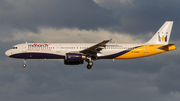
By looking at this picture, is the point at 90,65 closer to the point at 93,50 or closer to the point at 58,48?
the point at 93,50

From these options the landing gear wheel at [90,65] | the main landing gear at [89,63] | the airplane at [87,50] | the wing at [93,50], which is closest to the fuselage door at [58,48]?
the airplane at [87,50]

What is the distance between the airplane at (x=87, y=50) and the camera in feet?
179

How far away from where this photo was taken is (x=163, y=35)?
60500 millimetres

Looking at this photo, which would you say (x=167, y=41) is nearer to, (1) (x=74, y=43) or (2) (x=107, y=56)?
(2) (x=107, y=56)

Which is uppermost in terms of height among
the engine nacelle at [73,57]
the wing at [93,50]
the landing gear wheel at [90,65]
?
the wing at [93,50]

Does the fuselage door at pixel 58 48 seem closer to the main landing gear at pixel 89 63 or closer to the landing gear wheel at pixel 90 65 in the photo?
the main landing gear at pixel 89 63

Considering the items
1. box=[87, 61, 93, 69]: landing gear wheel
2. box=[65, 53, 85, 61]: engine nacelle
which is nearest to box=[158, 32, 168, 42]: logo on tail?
box=[87, 61, 93, 69]: landing gear wheel

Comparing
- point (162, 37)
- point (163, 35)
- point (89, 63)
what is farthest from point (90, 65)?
point (163, 35)

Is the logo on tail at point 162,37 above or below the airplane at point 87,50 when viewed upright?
above

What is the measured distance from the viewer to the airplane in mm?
54625

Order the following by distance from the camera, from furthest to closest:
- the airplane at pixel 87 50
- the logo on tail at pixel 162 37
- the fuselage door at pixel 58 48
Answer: the logo on tail at pixel 162 37 → the fuselage door at pixel 58 48 → the airplane at pixel 87 50

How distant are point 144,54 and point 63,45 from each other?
670 inches

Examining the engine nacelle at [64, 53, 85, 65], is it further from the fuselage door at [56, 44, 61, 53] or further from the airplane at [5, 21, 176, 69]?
the fuselage door at [56, 44, 61, 53]

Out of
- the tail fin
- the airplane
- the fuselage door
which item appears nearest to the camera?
the airplane
